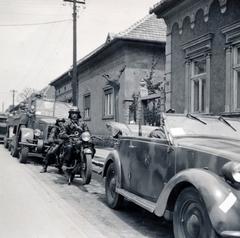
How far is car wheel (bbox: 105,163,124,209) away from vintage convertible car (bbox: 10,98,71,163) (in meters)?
7.34

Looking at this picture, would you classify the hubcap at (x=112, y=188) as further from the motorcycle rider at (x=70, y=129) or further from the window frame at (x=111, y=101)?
the window frame at (x=111, y=101)

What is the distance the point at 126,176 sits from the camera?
6.39 m

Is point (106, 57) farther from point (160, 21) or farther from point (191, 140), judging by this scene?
point (191, 140)

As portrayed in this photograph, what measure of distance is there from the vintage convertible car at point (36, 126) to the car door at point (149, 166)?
338 inches

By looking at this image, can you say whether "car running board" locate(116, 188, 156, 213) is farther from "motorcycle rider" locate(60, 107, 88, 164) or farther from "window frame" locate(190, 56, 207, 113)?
"window frame" locate(190, 56, 207, 113)

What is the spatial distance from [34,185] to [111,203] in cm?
300

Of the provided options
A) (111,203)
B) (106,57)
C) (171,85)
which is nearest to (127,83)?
(106,57)

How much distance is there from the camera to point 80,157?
9.53 m

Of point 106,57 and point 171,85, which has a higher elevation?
point 106,57

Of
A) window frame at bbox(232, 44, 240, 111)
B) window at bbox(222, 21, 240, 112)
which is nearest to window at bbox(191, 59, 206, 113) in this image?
window at bbox(222, 21, 240, 112)

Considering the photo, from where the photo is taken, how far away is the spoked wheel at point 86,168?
9016 millimetres

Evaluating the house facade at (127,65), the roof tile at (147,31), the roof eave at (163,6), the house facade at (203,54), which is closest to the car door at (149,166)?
the house facade at (203,54)

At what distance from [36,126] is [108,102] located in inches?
289

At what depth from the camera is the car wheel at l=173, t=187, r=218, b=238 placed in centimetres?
408
